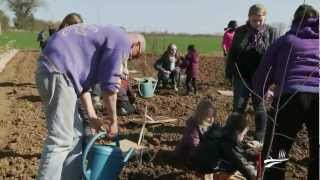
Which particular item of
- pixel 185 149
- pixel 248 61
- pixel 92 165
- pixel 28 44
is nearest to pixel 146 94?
pixel 248 61

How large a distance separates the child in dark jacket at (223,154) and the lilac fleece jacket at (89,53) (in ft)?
3.34

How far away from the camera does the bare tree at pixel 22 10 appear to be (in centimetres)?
6906

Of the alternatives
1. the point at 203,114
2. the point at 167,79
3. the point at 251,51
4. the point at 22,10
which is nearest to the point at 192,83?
the point at 167,79

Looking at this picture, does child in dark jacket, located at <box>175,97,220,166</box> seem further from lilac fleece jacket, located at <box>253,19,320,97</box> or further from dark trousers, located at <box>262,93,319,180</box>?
lilac fleece jacket, located at <box>253,19,320,97</box>

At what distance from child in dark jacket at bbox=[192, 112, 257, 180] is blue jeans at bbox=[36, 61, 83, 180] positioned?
1.07 meters

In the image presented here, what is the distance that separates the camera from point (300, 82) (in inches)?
154

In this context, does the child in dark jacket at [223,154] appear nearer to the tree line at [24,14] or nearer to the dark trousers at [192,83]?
the dark trousers at [192,83]

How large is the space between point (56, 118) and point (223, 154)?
1364mm

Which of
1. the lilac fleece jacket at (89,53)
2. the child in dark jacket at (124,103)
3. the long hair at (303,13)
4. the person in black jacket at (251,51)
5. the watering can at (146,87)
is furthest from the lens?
the watering can at (146,87)

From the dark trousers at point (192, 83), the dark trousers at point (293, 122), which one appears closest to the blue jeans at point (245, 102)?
the dark trousers at point (293, 122)

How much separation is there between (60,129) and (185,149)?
130cm

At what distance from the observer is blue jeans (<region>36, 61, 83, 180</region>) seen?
3744 mm

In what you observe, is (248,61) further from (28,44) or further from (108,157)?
(28,44)

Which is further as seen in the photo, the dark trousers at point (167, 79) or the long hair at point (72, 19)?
the dark trousers at point (167, 79)
